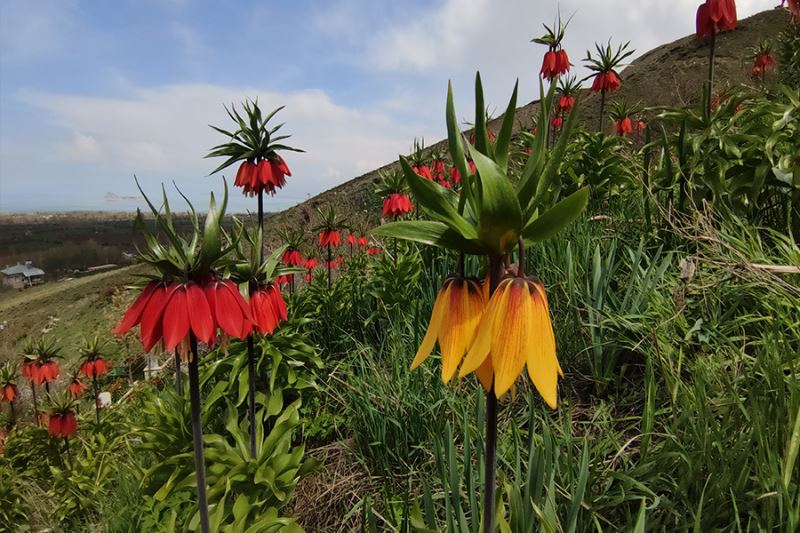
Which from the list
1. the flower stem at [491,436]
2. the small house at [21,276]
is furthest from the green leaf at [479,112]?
the small house at [21,276]

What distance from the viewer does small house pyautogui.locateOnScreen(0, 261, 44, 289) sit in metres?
43.6

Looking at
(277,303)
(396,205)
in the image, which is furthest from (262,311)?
(396,205)

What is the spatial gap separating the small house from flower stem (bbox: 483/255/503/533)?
5390 cm

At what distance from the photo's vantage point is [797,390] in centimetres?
154

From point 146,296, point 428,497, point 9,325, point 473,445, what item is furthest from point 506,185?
point 9,325

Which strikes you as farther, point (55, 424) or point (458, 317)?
point (55, 424)

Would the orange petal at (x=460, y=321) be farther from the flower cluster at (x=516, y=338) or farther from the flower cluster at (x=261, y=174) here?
the flower cluster at (x=261, y=174)

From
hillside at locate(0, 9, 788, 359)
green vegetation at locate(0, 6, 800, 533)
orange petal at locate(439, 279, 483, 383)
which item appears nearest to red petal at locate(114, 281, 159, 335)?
green vegetation at locate(0, 6, 800, 533)

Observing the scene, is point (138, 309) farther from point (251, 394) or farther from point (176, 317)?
point (251, 394)

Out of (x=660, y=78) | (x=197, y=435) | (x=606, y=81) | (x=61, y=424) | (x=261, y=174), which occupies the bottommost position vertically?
(x=61, y=424)

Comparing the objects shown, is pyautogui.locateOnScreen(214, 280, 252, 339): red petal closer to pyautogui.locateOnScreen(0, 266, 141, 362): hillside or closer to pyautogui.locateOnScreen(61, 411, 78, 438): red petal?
pyautogui.locateOnScreen(61, 411, 78, 438): red petal

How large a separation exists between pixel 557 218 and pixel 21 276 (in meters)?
61.6

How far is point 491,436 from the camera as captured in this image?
101 cm

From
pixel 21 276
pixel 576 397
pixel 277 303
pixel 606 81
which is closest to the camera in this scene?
pixel 576 397
